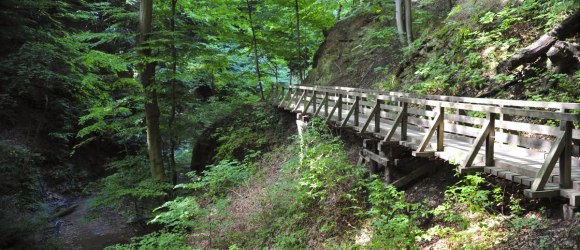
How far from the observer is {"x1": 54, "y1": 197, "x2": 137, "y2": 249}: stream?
13.7 meters

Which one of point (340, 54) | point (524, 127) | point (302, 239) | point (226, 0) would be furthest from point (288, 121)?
point (524, 127)

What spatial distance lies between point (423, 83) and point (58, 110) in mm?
18565

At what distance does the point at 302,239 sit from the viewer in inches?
310

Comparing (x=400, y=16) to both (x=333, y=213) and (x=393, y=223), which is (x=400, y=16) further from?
(x=393, y=223)

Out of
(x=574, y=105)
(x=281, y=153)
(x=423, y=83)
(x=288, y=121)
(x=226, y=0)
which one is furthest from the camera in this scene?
(x=226, y=0)

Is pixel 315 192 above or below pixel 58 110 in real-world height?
below

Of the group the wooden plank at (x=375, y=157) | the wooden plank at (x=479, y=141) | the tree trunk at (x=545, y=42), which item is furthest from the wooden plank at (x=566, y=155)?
the tree trunk at (x=545, y=42)

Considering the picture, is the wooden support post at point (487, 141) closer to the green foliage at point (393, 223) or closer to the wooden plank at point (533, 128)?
the wooden plank at point (533, 128)

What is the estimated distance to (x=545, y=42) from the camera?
8.38m

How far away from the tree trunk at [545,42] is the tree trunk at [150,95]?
37.0 ft

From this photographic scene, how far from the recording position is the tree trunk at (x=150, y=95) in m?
13.1

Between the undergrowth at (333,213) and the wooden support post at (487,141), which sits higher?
the wooden support post at (487,141)

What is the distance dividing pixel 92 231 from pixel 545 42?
1720cm

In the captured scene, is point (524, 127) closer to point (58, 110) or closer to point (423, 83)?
point (423, 83)
